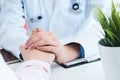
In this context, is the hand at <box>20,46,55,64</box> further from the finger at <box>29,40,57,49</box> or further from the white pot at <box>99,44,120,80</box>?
the white pot at <box>99,44,120,80</box>

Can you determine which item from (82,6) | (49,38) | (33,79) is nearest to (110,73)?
(33,79)

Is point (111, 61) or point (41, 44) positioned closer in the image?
point (111, 61)

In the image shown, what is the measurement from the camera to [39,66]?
0.72 m

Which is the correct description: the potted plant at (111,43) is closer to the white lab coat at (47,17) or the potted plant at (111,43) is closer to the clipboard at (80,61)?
the clipboard at (80,61)

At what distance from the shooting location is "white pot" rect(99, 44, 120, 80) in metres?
0.61

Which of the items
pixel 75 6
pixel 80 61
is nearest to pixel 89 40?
pixel 80 61

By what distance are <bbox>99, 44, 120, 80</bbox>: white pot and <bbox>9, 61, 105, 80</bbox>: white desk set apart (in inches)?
2.7

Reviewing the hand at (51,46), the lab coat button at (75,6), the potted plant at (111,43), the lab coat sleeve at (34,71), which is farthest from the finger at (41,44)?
the lab coat button at (75,6)

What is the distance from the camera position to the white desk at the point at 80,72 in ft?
2.36

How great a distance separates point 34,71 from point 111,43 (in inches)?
8.2

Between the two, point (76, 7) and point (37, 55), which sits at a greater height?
point (76, 7)

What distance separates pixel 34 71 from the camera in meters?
0.67

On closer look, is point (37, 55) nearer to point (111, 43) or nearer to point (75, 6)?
point (111, 43)

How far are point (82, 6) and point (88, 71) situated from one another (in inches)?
21.5
